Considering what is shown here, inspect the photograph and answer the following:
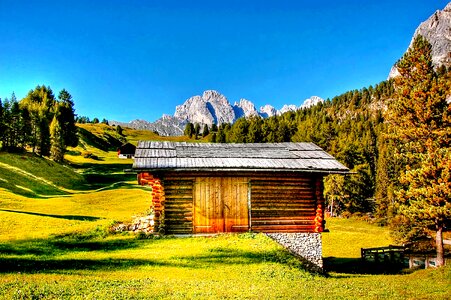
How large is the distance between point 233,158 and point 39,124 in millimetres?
69864

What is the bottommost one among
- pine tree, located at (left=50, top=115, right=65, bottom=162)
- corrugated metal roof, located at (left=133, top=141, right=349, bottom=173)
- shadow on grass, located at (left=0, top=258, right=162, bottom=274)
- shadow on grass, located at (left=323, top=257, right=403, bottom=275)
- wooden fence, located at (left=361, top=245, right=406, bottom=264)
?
shadow on grass, located at (left=323, top=257, right=403, bottom=275)

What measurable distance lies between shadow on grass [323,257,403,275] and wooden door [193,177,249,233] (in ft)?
31.5

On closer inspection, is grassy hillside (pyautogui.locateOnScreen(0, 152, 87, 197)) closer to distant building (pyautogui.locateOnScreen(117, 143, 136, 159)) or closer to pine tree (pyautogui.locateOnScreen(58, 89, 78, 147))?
pine tree (pyautogui.locateOnScreen(58, 89, 78, 147))

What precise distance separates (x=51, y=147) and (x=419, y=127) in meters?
77.1

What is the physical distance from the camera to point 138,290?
1308 centimetres

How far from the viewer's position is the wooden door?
24047 mm

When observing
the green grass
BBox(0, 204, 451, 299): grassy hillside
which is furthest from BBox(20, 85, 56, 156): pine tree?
BBox(0, 204, 451, 299): grassy hillside

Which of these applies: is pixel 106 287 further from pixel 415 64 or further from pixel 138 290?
pixel 415 64

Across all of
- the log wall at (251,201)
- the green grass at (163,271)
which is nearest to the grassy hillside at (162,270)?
the green grass at (163,271)

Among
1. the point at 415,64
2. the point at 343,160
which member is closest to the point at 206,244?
the point at 415,64

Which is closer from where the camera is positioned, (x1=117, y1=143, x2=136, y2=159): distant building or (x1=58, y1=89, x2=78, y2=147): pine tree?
(x1=58, y1=89, x2=78, y2=147): pine tree

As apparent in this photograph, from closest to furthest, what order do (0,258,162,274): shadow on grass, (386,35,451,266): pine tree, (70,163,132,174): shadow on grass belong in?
1. (0,258,162,274): shadow on grass
2. (386,35,451,266): pine tree
3. (70,163,132,174): shadow on grass

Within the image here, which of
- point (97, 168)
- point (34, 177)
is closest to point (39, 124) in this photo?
point (97, 168)

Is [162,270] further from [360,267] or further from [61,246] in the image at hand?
[360,267]
